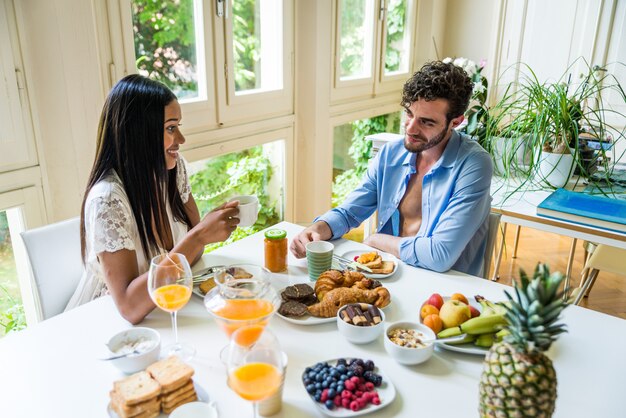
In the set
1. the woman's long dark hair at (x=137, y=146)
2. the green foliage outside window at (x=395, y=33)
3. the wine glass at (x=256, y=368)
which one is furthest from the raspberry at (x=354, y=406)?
the green foliage outside window at (x=395, y=33)

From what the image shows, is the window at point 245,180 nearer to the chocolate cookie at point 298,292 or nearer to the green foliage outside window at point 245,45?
the green foliage outside window at point 245,45

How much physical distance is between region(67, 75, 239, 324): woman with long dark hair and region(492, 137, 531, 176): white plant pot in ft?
5.05

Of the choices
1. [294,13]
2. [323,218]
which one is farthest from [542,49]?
[323,218]

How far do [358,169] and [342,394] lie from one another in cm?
321

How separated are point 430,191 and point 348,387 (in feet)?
3.27

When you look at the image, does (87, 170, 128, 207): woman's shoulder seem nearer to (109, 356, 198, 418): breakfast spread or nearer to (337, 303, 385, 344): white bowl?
(109, 356, 198, 418): breakfast spread

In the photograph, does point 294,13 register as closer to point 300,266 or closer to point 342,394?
point 300,266

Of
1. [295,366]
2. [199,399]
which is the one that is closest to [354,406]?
[295,366]

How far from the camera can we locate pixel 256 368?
31.7 inches

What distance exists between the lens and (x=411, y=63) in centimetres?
429

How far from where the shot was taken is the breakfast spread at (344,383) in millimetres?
918

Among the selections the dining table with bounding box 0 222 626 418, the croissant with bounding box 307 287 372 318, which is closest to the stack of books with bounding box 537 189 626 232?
the dining table with bounding box 0 222 626 418

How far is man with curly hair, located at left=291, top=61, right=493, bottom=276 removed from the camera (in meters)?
1.57

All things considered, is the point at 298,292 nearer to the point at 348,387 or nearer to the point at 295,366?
the point at 295,366
